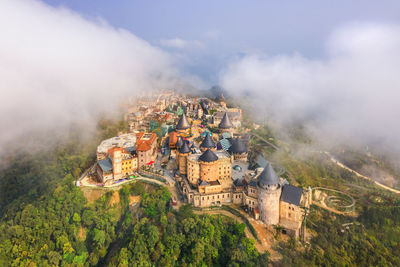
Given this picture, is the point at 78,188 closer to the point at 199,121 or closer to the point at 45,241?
the point at 45,241

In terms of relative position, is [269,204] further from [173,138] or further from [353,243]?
[173,138]

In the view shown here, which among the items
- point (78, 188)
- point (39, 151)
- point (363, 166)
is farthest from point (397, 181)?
point (39, 151)

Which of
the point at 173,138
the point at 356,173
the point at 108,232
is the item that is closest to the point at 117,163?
the point at 108,232

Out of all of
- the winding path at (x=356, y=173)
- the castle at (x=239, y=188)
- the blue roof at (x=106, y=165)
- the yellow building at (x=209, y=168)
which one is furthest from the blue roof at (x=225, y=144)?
the winding path at (x=356, y=173)

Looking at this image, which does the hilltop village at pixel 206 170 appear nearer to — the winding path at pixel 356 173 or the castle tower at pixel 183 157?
the castle tower at pixel 183 157

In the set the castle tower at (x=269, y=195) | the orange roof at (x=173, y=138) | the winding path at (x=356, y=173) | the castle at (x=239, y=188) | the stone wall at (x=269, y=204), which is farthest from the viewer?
the winding path at (x=356, y=173)

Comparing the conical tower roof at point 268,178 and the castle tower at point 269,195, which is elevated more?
the conical tower roof at point 268,178

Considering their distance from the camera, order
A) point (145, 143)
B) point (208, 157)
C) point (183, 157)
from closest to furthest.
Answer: point (208, 157), point (183, 157), point (145, 143)
